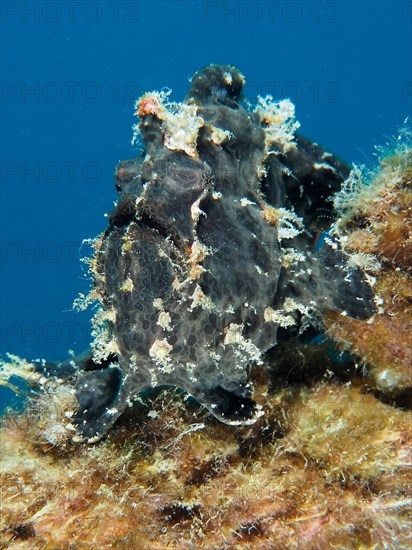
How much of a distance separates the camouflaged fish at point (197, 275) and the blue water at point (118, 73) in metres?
81.6

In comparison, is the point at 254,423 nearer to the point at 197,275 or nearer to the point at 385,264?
the point at 197,275

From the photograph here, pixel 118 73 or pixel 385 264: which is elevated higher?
pixel 118 73

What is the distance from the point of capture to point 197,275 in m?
3.79

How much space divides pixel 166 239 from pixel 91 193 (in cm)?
9969

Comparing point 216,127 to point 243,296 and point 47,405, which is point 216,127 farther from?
point 47,405

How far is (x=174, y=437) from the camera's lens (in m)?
4.04

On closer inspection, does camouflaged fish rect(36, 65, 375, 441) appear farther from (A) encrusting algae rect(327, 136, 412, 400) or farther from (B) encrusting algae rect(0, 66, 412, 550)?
(A) encrusting algae rect(327, 136, 412, 400)

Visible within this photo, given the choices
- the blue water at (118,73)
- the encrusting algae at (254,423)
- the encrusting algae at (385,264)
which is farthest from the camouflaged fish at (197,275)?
the blue water at (118,73)

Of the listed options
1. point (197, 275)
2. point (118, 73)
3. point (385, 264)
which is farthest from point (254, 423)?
point (118, 73)

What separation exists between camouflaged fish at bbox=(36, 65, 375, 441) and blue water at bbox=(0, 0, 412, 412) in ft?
268

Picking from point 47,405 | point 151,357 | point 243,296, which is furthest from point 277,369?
point 47,405

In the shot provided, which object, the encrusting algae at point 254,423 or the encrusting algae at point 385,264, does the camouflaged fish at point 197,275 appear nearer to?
the encrusting algae at point 254,423

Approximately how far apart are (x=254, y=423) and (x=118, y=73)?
110 meters

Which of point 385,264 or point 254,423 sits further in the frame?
point 385,264
